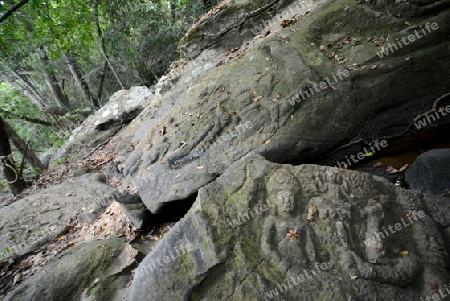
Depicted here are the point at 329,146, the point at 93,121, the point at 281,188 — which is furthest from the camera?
the point at 93,121

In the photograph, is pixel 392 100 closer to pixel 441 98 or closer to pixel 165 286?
pixel 441 98

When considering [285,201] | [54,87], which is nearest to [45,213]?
[285,201]

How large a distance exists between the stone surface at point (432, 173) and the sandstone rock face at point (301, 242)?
0.92 meters

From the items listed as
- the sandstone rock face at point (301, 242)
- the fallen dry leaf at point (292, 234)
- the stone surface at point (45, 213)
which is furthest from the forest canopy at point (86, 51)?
the fallen dry leaf at point (292, 234)

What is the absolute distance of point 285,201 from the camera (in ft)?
9.82

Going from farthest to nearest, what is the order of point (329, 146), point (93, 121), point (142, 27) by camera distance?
point (93, 121) → point (142, 27) → point (329, 146)

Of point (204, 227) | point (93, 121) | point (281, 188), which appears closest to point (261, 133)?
point (281, 188)

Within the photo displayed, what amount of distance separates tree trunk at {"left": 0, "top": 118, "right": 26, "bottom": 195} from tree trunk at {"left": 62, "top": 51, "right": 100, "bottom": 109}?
6920 mm

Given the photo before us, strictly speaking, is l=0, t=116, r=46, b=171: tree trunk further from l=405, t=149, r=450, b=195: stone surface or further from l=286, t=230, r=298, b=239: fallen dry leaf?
l=405, t=149, r=450, b=195: stone surface

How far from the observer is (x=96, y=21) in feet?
34.7

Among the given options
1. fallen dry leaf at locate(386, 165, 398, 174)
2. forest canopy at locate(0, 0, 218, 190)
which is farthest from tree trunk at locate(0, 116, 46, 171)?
fallen dry leaf at locate(386, 165, 398, 174)

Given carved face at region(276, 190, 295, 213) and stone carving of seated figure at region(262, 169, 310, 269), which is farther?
carved face at region(276, 190, 295, 213)

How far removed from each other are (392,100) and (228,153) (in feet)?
10.1

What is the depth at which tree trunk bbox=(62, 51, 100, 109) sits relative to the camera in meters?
12.8
